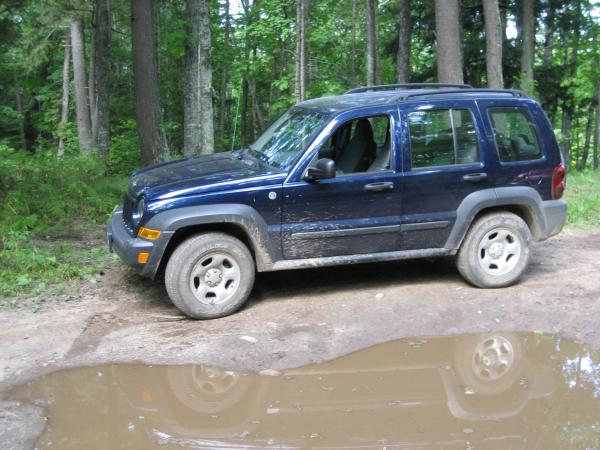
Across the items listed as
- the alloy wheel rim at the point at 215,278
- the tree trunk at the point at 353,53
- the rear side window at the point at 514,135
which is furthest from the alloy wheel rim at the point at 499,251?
the tree trunk at the point at 353,53

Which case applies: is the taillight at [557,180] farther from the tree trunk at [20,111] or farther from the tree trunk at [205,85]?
the tree trunk at [20,111]

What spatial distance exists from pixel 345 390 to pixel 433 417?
2.24 ft

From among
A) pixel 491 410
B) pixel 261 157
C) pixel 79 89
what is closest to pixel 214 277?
pixel 261 157

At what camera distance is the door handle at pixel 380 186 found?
20.3 feet

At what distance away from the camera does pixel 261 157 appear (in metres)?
6.70

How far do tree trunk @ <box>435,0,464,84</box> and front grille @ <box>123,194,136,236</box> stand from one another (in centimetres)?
780

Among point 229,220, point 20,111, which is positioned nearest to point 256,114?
point 20,111

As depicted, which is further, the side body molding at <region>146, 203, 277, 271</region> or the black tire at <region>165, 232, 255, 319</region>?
the black tire at <region>165, 232, 255, 319</region>

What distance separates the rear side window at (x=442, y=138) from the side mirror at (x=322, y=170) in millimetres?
970

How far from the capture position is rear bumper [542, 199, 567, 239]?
6695 millimetres

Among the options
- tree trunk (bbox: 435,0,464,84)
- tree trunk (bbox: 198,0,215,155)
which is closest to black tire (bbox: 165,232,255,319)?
tree trunk (bbox: 435,0,464,84)

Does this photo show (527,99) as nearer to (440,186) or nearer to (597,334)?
(440,186)

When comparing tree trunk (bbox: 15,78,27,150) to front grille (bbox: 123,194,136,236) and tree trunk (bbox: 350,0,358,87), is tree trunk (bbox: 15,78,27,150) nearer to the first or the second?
tree trunk (bbox: 350,0,358,87)

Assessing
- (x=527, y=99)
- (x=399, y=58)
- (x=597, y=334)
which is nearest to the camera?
(x=597, y=334)
